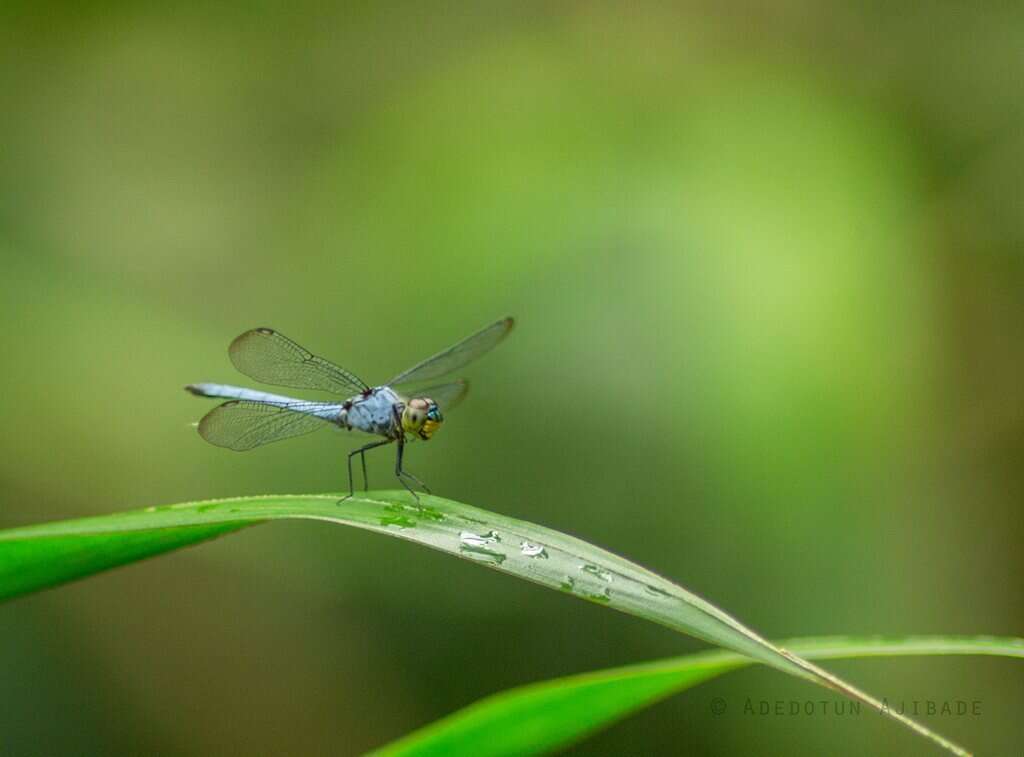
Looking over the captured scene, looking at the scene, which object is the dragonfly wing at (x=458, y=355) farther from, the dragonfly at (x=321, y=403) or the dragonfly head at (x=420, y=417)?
the dragonfly head at (x=420, y=417)

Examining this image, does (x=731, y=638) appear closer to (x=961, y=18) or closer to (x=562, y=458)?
(x=562, y=458)

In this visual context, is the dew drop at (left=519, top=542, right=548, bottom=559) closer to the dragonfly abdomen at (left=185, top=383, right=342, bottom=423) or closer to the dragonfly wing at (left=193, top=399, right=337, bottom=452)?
the dragonfly wing at (left=193, top=399, right=337, bottom=452)

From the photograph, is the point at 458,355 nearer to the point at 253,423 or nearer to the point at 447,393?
the point at 447,393

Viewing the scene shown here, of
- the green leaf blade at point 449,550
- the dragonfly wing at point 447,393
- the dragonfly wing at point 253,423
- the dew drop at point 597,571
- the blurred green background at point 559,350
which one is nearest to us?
the green leaf blade at point 449,550

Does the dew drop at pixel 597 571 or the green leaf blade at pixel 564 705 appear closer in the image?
the green leaf blade at pixel 564 705

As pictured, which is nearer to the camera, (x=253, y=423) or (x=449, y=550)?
(x=449, y=550)

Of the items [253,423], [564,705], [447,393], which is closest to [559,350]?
[447,393]

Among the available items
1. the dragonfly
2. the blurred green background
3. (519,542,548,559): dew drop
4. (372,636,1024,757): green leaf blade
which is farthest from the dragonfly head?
the blurred green background

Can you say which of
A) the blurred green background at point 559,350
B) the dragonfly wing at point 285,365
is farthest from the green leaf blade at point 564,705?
the blurred green background at point 559,350
